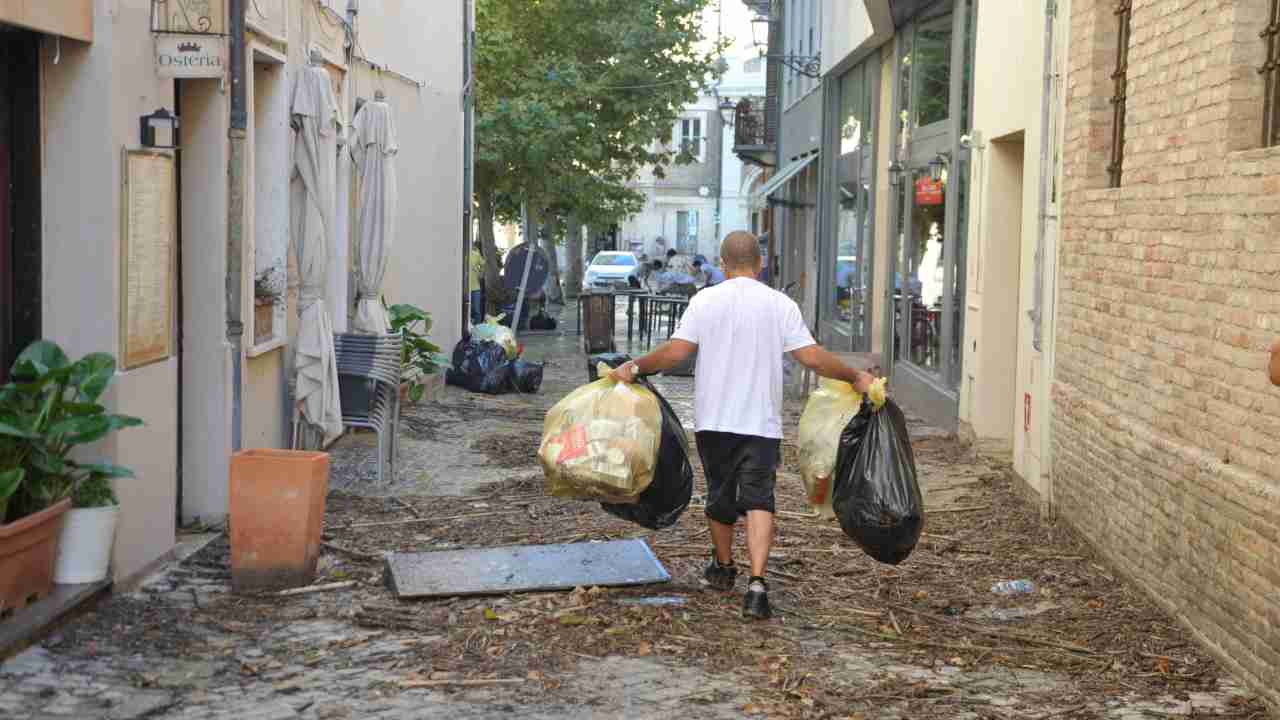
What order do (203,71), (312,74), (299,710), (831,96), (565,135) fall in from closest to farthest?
1. (299,710)
2. (203,71)
3. (312,74)
4. (831,96)
5. (565,135)

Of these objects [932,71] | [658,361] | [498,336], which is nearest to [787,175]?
[498,336]

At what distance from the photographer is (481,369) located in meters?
17.9

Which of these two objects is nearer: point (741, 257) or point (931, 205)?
point (741, 257)

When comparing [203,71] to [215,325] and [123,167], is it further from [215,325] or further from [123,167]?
[215,325]

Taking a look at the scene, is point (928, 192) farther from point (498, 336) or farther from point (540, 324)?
point (540, 324)

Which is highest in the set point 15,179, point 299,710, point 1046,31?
point 1046,31

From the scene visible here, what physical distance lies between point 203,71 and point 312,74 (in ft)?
10.6

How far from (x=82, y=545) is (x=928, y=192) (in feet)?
35.9

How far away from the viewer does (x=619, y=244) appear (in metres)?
70.8

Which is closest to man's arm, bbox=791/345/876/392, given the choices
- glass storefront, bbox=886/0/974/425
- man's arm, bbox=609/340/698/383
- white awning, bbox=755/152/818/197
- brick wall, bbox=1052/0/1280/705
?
man's arm, bbox=609/340/698/383

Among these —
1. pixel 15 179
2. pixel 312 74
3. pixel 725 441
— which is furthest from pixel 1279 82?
pixel 312 74

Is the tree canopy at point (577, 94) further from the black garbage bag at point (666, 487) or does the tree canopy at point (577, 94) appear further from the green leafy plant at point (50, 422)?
the green leafy plant at point (50, 422)

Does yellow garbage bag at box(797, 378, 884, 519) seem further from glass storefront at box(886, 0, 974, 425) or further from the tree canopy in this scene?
the tree canopy

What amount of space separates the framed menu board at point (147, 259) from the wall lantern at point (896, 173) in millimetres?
11011
